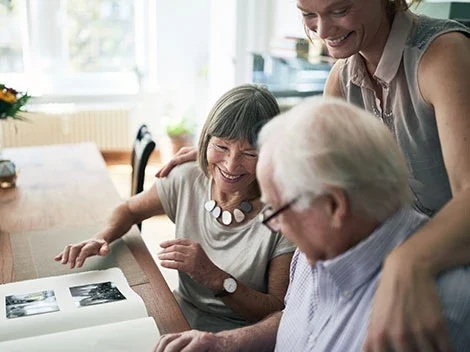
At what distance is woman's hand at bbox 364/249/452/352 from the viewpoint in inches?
30.3

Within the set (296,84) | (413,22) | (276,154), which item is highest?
(413,22)

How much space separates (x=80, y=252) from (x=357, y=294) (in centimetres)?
83

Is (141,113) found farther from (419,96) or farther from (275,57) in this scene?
(419,96)

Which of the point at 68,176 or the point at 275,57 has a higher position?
the point at 275,57

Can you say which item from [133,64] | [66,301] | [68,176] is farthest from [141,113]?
[66,301]

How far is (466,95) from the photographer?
108 cm

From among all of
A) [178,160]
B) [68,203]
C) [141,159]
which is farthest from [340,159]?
[141,159]

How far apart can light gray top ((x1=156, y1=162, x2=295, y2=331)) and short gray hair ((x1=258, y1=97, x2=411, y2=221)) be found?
0.64 metres

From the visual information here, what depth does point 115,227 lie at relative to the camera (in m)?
1.70

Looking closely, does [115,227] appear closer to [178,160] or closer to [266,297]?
[178,160]

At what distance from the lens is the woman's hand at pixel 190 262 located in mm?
1346

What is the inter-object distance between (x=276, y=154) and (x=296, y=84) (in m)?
2.62

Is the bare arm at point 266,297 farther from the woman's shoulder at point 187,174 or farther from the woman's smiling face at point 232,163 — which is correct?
the woman's shoulder at point 187,174

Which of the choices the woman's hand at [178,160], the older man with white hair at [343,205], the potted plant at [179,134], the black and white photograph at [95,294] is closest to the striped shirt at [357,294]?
the older man with white hair at [343,205]
